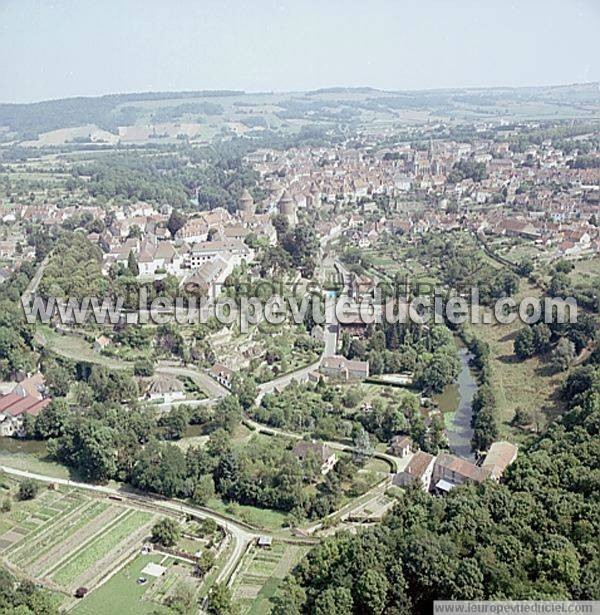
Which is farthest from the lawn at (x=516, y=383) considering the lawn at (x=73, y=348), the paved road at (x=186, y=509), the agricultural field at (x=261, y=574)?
the lawn at (x=73, y=348)

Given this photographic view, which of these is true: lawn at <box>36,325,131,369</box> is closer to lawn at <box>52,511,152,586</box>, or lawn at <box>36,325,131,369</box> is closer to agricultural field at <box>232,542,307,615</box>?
lawn at <box>52,511,152,586</box>

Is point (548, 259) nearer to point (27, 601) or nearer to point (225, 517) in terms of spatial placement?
point (225, 517)

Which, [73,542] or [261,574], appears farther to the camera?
[73,542]

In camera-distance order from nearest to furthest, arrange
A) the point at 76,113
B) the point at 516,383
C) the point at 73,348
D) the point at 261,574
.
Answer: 1. the point at 261,574
2. the point at 516,383
3. the point at 73,348
4. the point at 76,113

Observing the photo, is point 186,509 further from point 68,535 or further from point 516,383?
point 516,383

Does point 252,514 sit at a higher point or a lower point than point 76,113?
lower

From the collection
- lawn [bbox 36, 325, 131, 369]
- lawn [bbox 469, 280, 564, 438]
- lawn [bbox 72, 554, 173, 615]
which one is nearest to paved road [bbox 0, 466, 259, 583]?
lawn [bbox 72, 554, 173, 615]

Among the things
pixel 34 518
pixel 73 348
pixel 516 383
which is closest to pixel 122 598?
pixel 34 518

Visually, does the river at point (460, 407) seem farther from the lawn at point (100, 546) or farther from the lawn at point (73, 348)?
the lawn at point (73, 348)
